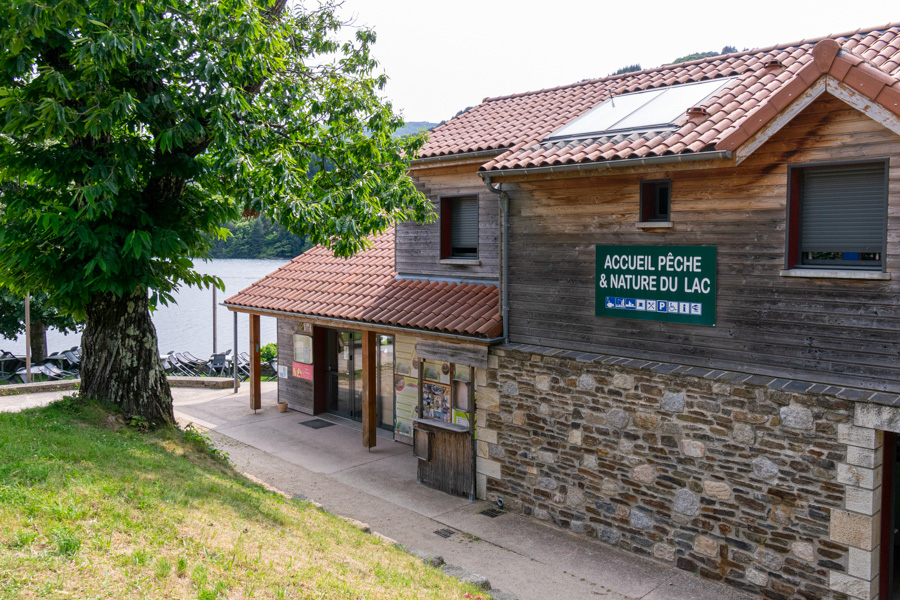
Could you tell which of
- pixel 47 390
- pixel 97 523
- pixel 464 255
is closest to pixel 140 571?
pixel 97 523

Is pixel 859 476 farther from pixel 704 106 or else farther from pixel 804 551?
pixel 704 106

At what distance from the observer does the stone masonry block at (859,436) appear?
268 inches

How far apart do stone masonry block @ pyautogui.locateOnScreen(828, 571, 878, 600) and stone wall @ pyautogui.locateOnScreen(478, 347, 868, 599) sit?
0.02 meters

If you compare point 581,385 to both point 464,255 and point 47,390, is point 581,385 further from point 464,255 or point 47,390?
point 47,390

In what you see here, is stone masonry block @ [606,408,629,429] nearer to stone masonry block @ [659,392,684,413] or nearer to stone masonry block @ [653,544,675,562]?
stone masonry block @ [659,392,684,413]

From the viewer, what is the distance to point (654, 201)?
29.1ft

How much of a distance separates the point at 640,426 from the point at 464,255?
5148mm

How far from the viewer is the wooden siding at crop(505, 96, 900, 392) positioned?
6910 mm

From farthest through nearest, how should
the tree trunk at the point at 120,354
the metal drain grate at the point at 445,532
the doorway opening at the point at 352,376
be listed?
the doorway opening at the point at 352,376 → the tree trunk at the point at 120,354 → the metal drain grate at the point at 445,532

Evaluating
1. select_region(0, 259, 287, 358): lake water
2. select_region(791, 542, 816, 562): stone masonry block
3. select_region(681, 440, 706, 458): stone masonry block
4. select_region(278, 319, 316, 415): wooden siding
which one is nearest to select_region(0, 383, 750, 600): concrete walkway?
select_region(278, 319, 316, 415): wooden siding

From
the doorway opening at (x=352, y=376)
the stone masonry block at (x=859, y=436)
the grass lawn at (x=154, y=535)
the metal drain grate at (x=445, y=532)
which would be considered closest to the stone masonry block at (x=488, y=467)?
the metal drain grate at (x=445, y=532)

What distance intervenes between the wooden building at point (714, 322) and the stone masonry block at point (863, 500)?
0.02 metres

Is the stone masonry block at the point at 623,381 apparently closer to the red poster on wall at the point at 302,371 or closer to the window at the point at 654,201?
the window at the point at 654,201

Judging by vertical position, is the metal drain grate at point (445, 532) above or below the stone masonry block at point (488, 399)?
below
